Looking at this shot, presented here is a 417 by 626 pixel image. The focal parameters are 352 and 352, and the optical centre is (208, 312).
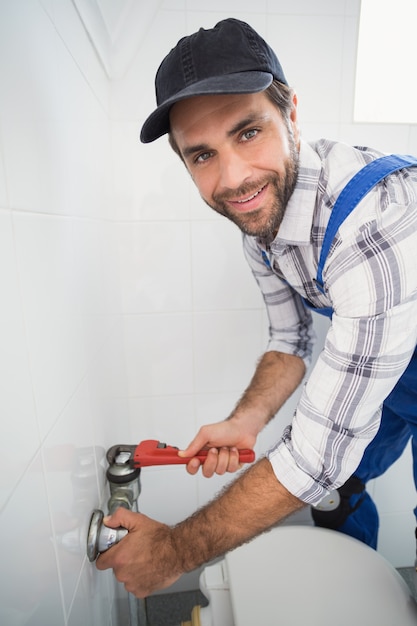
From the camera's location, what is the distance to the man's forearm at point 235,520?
0.54 m

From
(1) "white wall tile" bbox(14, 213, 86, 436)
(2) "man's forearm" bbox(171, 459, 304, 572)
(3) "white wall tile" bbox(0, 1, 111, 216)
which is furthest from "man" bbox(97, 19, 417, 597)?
(1) "white wall tile" bbox(14, 213, 86, 436)

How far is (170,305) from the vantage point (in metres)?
0.98

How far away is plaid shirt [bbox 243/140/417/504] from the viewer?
0.50m

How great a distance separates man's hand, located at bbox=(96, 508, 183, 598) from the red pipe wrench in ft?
0.40

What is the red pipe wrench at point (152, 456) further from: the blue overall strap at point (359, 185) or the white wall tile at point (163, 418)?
the blue overall strap at point (359, 185)

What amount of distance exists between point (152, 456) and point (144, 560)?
0.18 m

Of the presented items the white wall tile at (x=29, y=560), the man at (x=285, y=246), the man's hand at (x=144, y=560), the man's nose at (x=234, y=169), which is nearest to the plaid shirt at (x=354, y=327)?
the man at (x=285, y=246)

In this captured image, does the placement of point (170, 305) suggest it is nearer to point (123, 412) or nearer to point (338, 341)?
point (123, 412)

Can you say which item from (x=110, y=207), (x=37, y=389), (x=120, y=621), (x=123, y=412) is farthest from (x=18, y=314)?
(x=120, y=621)

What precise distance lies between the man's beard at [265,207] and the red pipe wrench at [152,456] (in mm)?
439

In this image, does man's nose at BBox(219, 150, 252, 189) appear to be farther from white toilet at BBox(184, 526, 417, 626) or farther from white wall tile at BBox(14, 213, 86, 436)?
white toilet at BBox(184, 526, 417, 626)

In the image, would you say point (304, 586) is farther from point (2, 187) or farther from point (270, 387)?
point (2, 187)

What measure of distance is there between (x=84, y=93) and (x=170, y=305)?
527 millimetres

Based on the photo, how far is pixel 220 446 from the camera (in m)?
0.75
